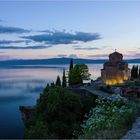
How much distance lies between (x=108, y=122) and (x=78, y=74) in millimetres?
61257

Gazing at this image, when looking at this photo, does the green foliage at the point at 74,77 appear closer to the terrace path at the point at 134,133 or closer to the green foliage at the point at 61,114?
the green foliage at the point at 61,114

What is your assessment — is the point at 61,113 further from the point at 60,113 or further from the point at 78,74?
the point at 78,74

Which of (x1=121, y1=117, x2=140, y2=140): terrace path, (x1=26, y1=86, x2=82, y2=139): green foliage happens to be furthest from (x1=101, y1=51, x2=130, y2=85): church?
(x1=121, y1=117, x2=140, y2=140): terrace path

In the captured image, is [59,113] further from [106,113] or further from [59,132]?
[106,113]

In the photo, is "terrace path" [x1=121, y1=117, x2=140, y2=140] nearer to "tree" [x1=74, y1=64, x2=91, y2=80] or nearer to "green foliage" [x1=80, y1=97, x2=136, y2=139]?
"green foliage" [x1=80, y1=97, x2=136, y2=139]

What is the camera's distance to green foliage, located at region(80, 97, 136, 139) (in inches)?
367

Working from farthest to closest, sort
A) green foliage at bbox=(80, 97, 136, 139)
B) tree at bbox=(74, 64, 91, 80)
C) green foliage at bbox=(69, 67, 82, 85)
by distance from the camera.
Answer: tree at bbox=(74, 64, 91, 80)
green foliage at bbox=(69, 67, 82, 85)
green foliage at bbox=(80, 97, 136, 139)

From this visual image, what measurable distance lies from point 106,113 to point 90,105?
81.8 feet

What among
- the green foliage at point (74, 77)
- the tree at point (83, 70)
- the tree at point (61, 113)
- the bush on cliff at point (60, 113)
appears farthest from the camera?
the tree at point (83, 70)

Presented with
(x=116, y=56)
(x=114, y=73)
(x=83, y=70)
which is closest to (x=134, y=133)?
(x=114, y=73)

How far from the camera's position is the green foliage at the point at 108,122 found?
933 centimetres

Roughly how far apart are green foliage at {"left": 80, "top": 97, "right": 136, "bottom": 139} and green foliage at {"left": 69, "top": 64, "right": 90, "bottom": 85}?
5749cm

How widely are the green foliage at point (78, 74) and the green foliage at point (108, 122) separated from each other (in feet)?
189

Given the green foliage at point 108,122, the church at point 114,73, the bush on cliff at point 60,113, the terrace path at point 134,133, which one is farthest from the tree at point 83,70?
the terrace path at point 134,133
